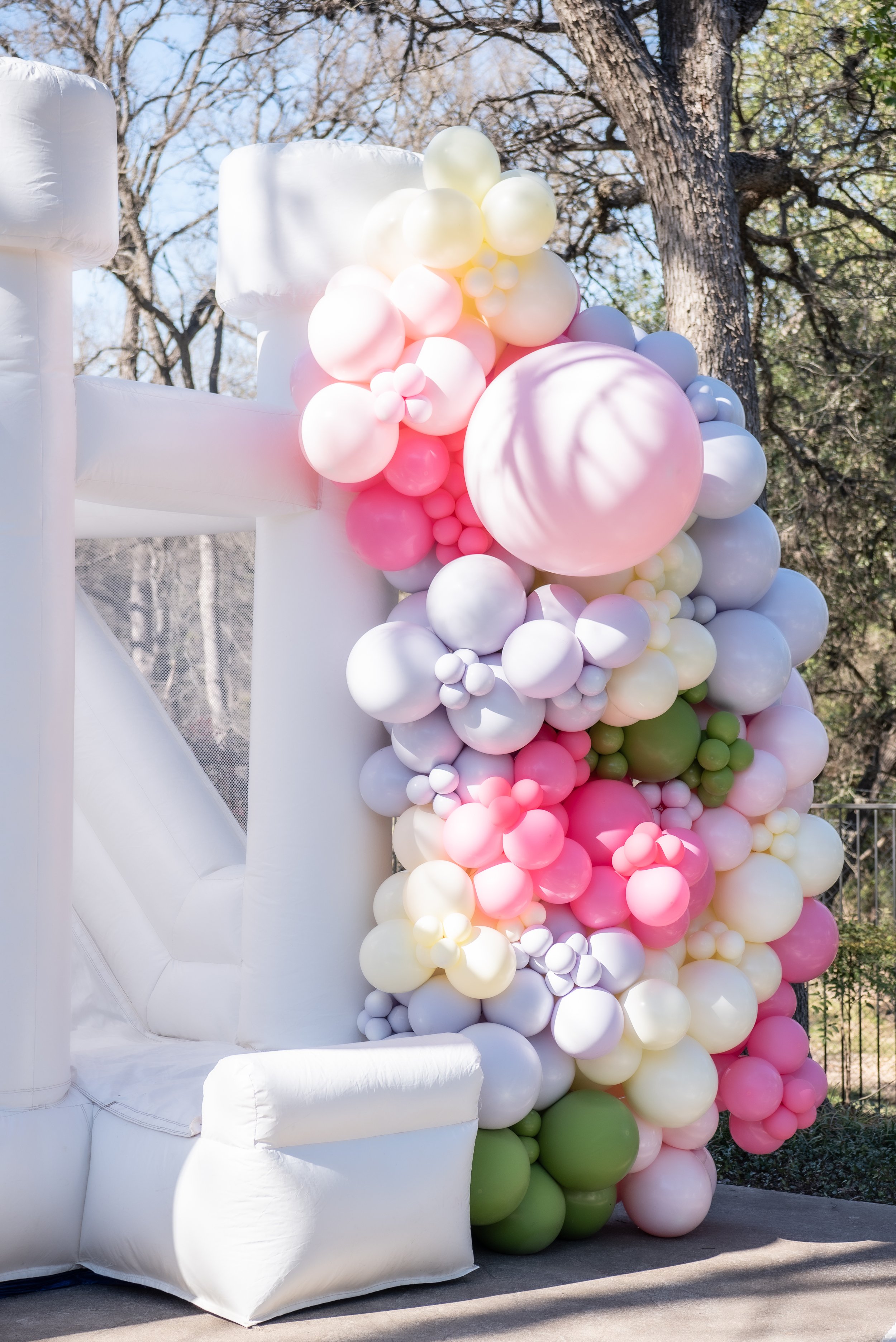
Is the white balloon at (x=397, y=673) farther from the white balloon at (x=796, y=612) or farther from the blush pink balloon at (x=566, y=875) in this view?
the white balloon at (x=796, y=612)

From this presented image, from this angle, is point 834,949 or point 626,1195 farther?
point 834,949

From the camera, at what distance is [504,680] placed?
3082 mm

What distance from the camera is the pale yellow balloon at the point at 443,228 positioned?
10.2 feet

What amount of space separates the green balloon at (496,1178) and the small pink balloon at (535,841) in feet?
2.03

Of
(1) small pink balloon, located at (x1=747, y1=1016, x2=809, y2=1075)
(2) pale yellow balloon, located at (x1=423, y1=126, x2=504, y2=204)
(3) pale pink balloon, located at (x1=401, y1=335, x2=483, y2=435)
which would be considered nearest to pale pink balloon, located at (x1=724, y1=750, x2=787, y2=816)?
(1) small pink balloon, located at (x1=747, y1=1016, x2=809, y2=1075)

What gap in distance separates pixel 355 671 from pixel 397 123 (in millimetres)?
5454

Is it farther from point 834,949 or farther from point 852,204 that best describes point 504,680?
point 852,204

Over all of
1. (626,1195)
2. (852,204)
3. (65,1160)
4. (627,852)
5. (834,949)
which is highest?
(852,204)

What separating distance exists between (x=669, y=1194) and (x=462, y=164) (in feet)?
8.21

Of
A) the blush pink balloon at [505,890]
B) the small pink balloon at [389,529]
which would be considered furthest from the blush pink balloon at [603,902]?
the small pink balloon at [389,529]

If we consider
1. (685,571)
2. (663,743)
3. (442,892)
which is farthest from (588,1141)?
(685,571)

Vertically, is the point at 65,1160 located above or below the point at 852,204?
below

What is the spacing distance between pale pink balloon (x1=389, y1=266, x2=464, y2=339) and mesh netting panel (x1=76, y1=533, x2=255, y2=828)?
131 cm

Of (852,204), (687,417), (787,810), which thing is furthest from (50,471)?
(852,204)
